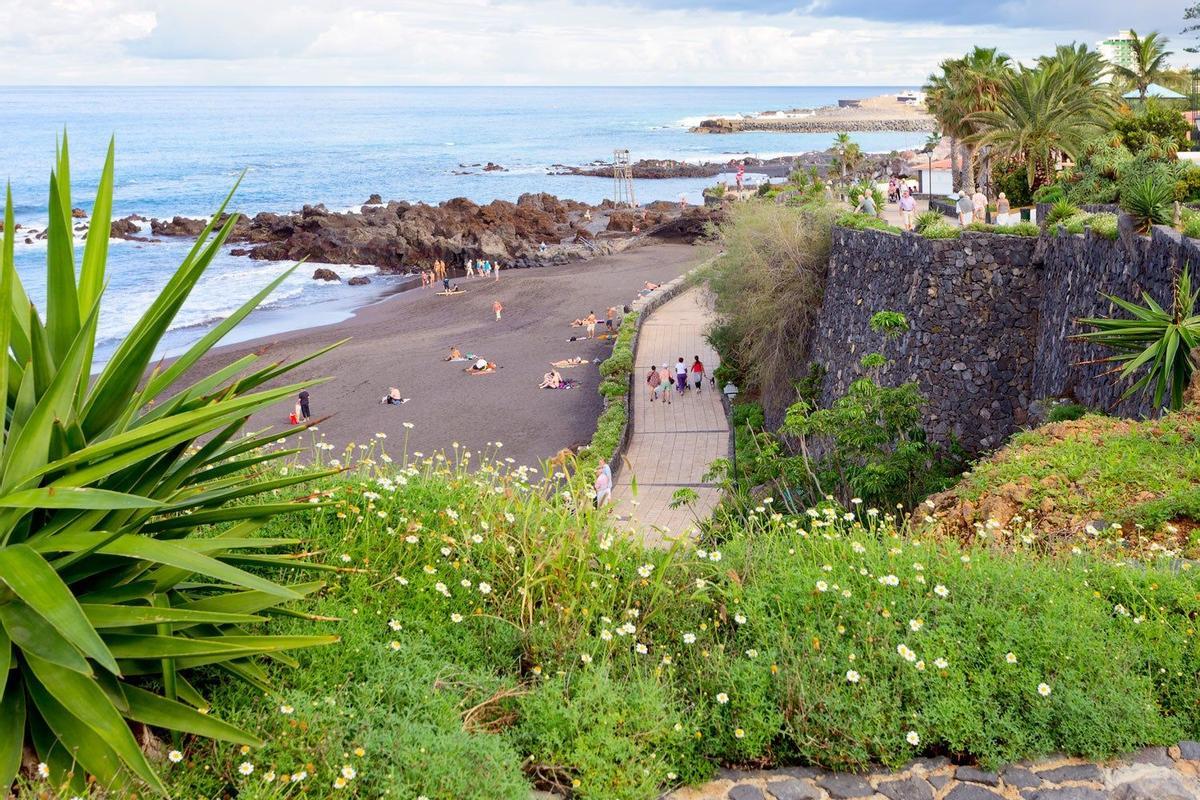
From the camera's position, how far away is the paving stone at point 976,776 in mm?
3809

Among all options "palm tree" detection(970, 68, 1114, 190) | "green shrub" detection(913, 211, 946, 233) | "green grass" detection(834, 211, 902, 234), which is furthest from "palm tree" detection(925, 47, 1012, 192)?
"green shrub" detection(913, 211, 946, 233)

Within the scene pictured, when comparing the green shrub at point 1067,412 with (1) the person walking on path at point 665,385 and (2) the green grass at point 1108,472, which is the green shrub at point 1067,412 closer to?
(2) the green grass at point 1108,472

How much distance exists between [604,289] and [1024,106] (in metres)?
19.5

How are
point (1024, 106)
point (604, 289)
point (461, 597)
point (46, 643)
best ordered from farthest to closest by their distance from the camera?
point (604, 289) < point (1024, 106) < point (461, 597) < point (46, 643)

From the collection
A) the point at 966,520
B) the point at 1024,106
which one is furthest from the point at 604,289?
the point at 966,520

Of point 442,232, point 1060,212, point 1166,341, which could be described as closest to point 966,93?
point 1060,212

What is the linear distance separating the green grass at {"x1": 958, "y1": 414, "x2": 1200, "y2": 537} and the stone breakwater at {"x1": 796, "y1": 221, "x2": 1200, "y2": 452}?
4.51 m

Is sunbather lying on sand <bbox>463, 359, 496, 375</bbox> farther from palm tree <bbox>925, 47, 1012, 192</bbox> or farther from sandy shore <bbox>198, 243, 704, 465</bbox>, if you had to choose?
palm tree <bbox>925, 47, 1012, 192</bbox>

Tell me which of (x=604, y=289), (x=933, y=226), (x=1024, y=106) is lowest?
(x=604, y=289)

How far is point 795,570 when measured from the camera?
4.74 m

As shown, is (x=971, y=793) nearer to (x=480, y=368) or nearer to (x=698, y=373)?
(x=698, y=373)

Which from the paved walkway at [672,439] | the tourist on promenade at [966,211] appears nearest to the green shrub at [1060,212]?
the tourist on promenade at [966,211]

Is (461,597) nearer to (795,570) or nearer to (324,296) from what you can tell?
(795,570)

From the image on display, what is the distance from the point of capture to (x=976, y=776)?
384cm
